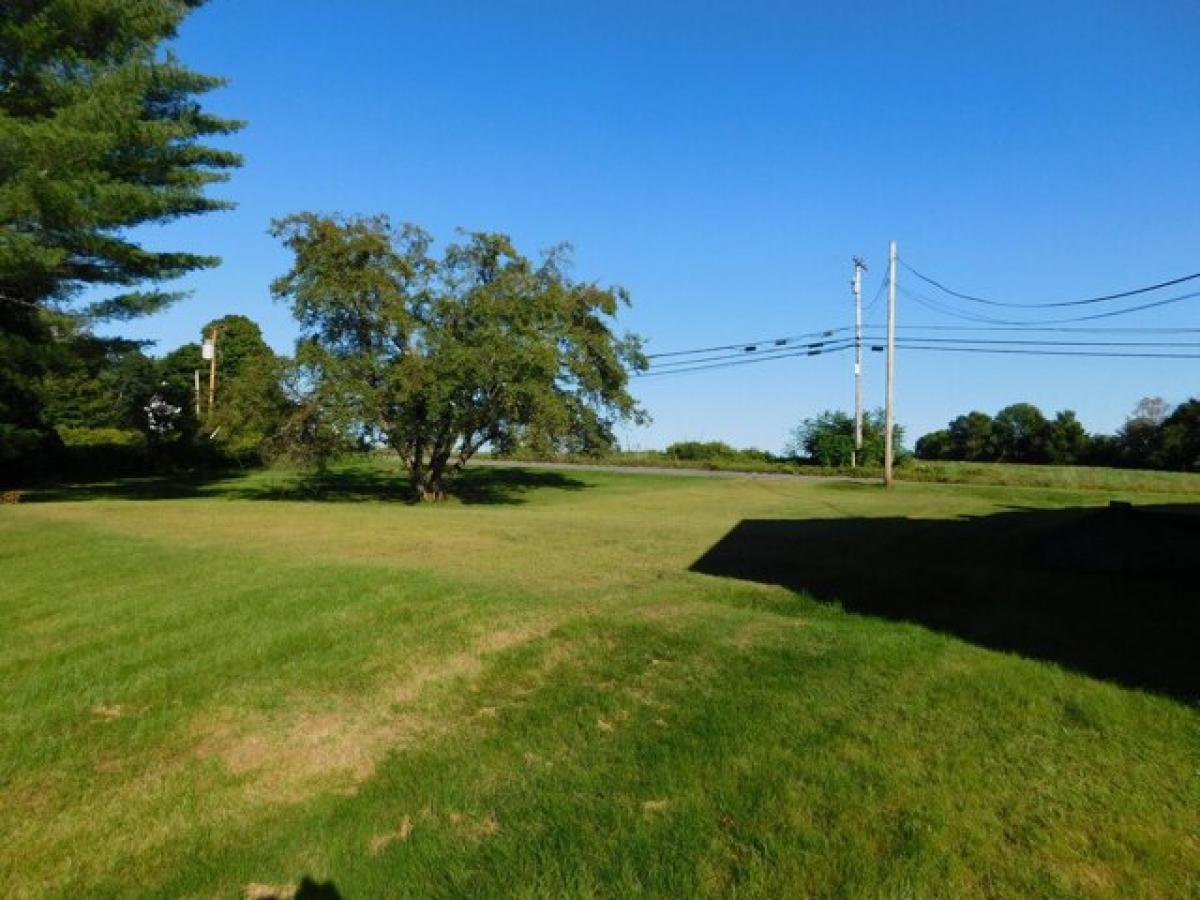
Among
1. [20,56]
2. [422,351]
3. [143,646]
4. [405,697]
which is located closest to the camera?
[405,697]

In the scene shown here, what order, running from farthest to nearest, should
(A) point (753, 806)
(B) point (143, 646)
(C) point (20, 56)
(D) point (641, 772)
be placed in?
1. (C) point (20, 56)
2. (B) point (143, 646)
3. (D) point (641, 772)
4. (A) point (753, 806)

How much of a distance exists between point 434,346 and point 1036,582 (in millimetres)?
18135

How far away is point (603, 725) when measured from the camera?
515 centimetres

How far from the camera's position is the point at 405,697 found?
18.7 feet

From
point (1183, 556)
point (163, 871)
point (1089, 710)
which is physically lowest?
point (163, 871)

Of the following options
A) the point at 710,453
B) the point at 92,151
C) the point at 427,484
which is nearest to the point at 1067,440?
the point at 710,453

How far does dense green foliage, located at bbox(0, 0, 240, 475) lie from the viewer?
496 inches

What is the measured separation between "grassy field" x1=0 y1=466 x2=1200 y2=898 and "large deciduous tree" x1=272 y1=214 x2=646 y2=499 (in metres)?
12.6

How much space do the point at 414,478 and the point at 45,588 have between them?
17620 mm

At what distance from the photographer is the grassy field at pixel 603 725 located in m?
3.57

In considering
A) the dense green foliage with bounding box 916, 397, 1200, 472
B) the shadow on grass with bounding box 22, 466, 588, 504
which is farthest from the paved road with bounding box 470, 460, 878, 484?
the dense green foliage with bounding box 916, 397, 1200, 472

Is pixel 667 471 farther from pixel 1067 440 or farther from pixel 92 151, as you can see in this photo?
pixel 1067 440

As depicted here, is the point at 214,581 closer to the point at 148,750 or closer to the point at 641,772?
the point at 148,750

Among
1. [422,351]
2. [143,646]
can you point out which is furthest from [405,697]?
[422,351]
